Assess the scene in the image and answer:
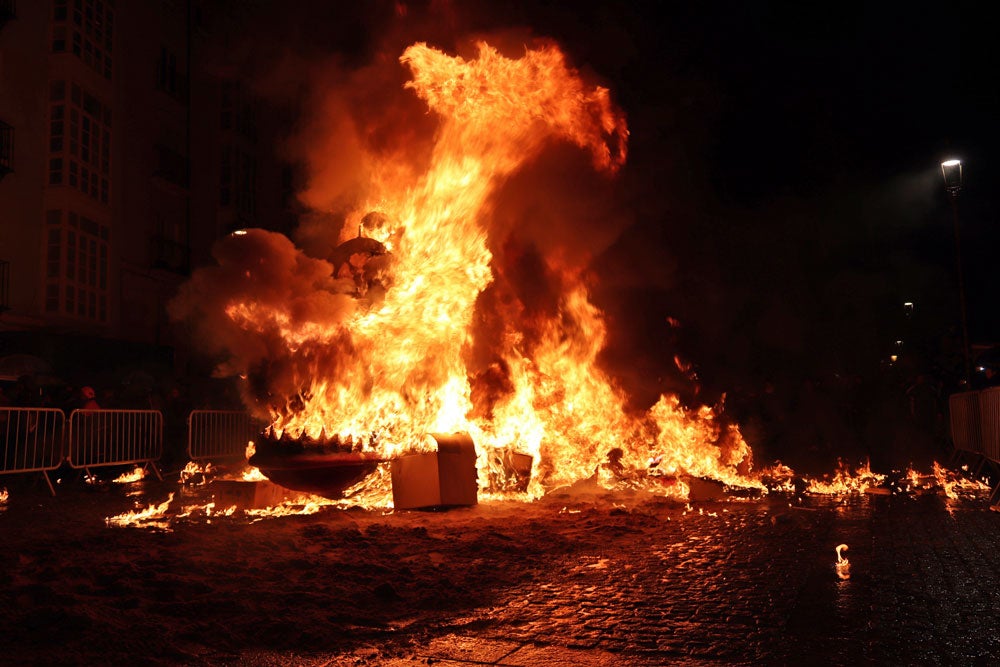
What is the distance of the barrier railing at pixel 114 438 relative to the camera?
1169cm

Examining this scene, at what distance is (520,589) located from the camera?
5.05 m

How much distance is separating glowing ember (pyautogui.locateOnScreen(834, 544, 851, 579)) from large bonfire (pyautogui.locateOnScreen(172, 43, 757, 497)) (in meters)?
4.07

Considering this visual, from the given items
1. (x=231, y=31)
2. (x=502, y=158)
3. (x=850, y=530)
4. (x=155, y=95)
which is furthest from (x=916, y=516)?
(x=155, y=95)

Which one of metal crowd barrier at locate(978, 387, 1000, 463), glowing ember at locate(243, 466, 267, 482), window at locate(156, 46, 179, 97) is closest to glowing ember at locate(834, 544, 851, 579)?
metal crowd barrier at locate(978, 387, 1000, 463)

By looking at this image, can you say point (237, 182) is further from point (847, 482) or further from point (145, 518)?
point (847, 482)

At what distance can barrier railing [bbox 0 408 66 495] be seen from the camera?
10.5 meters

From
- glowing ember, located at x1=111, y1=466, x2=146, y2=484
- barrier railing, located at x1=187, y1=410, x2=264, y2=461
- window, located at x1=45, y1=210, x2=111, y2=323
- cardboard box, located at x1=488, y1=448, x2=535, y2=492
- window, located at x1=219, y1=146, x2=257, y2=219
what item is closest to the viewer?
cardboard box, located at x1=488, y1=448, x2=535, y2=492

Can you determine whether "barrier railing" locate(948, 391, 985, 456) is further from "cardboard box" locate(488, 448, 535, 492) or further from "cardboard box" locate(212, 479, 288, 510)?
"cardboard box" locate(212, 479, 288, 510)

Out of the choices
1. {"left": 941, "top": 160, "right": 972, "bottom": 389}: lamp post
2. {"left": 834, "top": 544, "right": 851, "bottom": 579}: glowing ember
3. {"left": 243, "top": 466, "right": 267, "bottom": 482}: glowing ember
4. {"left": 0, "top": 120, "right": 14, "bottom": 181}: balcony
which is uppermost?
{"left": 0, "top": 120, "right": 14, "bottom": 181}: balcony

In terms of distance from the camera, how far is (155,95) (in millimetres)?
28125

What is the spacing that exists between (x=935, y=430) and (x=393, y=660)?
12732mm

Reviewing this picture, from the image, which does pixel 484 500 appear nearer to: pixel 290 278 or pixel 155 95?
pixel 290 278

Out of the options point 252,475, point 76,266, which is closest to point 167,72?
point 76,266

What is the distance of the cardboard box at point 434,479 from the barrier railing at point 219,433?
5489mm
